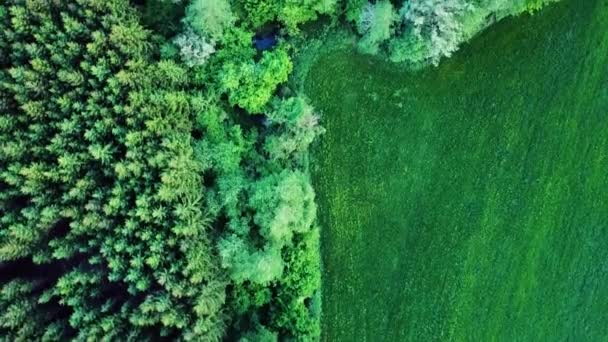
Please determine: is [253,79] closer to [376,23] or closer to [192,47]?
[192,47]

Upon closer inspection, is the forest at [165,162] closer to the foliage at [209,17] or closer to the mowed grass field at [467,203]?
the foliage at [209,17]

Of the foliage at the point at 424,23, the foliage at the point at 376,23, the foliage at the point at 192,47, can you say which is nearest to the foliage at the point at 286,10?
the foliage at the point at 424,23

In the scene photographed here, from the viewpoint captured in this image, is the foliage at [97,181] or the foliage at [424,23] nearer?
the foliage at [97,181]

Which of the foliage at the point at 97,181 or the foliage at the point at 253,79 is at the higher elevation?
the foliage at the point at 253,79

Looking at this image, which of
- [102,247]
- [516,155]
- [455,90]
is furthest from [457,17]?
[102,247]

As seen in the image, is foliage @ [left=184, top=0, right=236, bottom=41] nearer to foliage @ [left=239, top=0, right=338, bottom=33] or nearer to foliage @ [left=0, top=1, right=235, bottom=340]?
foliage @ [left=239, top=0, right=338, bottom=33]

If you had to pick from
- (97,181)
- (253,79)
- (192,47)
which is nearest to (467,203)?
(253,79)
